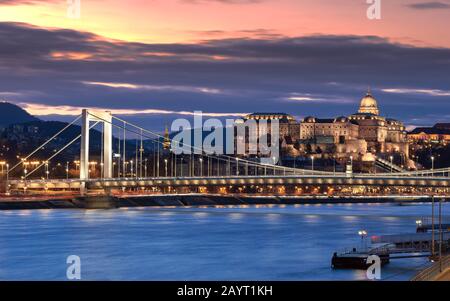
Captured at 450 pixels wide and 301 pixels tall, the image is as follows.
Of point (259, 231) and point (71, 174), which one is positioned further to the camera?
point (71, 174)

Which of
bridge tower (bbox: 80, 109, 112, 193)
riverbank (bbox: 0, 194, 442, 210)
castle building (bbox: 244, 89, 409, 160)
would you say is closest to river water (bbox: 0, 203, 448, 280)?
riverbank (bbox: 0, 194, 442, 210)

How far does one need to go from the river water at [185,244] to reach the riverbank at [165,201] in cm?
246

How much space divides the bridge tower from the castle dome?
118 meters

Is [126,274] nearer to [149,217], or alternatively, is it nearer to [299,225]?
[299,225]

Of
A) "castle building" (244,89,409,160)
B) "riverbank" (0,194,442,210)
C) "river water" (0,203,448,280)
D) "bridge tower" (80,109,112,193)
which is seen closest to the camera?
"river water" (0,203,448,280)

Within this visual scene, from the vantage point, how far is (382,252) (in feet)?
124

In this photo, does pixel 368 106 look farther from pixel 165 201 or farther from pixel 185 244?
pixel 185 244

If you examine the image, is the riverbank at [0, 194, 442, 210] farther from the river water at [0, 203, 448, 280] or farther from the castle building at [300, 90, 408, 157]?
the castle building at [300, 90, 408, 157]

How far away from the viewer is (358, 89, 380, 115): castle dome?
620 feet

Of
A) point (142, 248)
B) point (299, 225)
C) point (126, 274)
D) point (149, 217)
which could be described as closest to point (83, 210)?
point (149, 217)

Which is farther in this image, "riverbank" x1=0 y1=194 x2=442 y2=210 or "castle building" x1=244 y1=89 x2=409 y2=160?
"castle building" x1=244 y1=89 x2=409 y2=160

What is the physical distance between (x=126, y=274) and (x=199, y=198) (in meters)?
56.3

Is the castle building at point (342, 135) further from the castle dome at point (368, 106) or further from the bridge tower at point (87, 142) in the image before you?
the bridge tower at point (87, 142)

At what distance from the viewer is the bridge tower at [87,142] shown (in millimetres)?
70625
